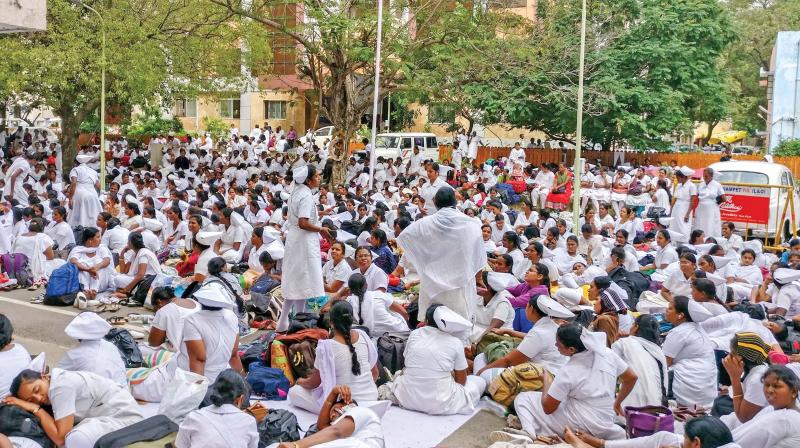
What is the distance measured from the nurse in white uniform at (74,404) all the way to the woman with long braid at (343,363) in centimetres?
135

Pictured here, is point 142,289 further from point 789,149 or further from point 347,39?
point 789,149

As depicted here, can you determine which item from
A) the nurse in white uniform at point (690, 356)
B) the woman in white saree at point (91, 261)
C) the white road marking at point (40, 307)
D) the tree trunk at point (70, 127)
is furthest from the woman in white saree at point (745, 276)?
the tree trunk at point (70, 127)

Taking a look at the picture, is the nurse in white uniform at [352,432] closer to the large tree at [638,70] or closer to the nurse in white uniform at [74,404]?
the nurse in white uniform at [74,404]

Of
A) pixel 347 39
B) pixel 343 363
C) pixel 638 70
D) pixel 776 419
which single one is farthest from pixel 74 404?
pixel 638 70

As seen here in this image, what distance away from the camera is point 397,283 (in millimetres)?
10641

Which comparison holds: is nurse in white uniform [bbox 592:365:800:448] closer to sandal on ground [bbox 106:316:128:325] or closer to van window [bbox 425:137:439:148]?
sandal on ground [bbox 106:316:128:325]

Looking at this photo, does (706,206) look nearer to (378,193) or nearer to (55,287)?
(378,193)

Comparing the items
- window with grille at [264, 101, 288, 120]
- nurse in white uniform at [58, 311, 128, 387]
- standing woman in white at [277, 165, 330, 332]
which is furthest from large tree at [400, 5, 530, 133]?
window with grille at [264, 101, 288, 120]

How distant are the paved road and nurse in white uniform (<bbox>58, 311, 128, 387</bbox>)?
238cm

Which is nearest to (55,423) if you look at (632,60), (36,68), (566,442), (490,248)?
(566,442)

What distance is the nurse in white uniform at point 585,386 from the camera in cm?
577

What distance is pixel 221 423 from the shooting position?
15.8 feet

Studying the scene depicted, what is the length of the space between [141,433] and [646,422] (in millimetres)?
3243

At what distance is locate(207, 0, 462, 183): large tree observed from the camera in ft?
61.7
